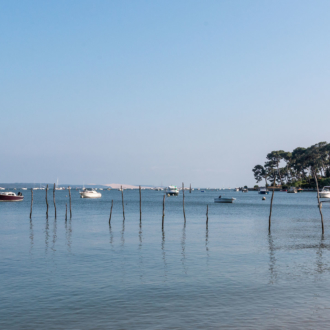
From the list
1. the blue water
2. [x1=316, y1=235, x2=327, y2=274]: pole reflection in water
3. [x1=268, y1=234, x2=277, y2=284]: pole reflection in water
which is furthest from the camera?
[x1=316, y1=235, x2=327, y2=274]: pole reflection in water

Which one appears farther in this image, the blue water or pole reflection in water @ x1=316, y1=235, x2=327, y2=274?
pole reflection in water @ x1=316, y1=235, x2=327, y2=274

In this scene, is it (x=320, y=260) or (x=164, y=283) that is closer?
(x=164, y=283)

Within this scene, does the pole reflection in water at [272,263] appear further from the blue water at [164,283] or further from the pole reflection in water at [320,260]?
the pole reflection in water at [320,260]

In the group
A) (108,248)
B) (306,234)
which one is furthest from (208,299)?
(306,234)

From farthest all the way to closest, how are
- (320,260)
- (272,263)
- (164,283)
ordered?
(320,260) → (272,263) → (164,283)

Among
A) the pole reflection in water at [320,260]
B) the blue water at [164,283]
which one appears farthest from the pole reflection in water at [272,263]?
the pole reflection in water at [320,260]

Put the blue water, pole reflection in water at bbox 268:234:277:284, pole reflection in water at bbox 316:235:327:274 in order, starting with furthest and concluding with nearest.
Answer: pole reflection in water at bbox 316:235:327:274 < pole reflection in water at bbox 268:234:277:284 < the blue water

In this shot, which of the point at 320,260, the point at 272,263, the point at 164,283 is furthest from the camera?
the point at 320,260

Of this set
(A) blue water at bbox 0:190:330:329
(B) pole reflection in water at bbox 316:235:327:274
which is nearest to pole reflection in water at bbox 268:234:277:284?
(A) blue water at bbox 0:190:330:329

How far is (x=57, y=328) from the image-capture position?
1444cm

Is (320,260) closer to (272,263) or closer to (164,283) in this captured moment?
(272,263)

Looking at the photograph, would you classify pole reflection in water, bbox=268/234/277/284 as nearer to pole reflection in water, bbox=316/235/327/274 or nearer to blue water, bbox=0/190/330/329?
blue water, bbox=0/190/330/329

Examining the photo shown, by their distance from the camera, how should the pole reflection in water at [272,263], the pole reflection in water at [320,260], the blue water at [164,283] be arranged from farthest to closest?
the pole reflection in water at [320,260] < the pole reflection in water at [272,263] < the blue water at [164,283]

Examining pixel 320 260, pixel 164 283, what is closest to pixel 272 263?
pixel 320 260
